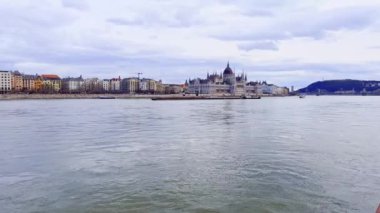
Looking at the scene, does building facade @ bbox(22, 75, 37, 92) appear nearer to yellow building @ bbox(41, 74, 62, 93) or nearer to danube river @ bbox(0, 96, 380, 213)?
yellow building @ bbox(41, 74, 62, 93)

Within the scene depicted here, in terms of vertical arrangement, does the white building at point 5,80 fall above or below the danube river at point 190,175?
above

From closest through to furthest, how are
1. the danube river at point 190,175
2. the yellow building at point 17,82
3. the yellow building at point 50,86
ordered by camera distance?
the danube river at point 190,175
the yellow building at point 17,82
the yellow building at point 50,86

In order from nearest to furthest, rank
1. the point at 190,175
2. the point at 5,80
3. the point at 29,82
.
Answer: the point at 190,175, the point at 5,80, the point at 29,82

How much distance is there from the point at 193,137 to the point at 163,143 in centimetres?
304

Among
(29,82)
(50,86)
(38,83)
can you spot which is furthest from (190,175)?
(29,82)

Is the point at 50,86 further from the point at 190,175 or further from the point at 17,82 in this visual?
the point at 190,175

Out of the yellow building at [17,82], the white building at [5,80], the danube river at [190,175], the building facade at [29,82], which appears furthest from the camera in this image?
the building facade at [29,82]

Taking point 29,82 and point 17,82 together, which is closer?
point 17,82

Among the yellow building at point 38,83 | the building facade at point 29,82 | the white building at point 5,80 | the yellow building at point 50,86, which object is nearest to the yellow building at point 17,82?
the building facade at point 29,82

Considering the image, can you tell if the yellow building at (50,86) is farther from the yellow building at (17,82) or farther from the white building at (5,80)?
the white building at (5,80)

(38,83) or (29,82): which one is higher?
(29,82)

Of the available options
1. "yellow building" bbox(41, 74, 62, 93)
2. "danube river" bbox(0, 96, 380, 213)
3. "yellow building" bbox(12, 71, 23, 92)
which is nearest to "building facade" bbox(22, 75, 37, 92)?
"yellow building" bbox(12, 71, 23, 92)

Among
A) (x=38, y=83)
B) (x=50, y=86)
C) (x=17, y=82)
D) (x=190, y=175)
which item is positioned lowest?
(x=190, y=175)

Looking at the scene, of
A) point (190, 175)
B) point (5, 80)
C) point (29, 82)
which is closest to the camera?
point (190, 175)
